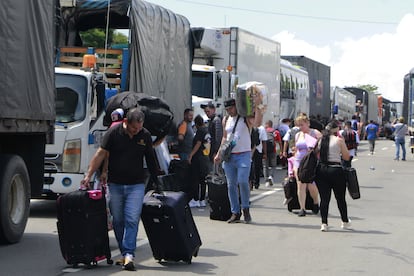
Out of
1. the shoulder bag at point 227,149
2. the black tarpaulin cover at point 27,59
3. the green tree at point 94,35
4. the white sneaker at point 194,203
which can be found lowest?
the white sneaker at point 194,203

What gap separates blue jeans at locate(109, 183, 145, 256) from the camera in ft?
31.0

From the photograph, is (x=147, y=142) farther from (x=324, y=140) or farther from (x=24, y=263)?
(x=324, y=140)

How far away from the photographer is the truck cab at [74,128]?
13820mm

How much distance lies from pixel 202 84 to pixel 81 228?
15128 mm

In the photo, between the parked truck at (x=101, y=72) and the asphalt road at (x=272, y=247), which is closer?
the asphalt road at (x=272, y=247)

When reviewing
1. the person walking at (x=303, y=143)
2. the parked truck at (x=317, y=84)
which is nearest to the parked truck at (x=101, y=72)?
the person walking at (x=303, y=143)

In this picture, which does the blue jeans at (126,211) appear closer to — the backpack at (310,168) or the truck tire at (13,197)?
the truck tire at (13,197)

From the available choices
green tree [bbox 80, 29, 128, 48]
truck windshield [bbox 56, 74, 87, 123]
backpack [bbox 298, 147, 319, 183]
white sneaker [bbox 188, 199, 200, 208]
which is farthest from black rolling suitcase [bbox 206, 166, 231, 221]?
green tree [bbox 80, 29, 128, 48]

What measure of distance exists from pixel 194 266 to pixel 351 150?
11388mm

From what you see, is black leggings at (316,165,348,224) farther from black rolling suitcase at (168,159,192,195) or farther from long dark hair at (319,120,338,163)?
black rolling suitcase at (168,159,192,195)

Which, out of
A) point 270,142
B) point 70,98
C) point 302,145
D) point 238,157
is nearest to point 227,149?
point 238,157

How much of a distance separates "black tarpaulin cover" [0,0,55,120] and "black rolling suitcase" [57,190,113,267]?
1597 mm

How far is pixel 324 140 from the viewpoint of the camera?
13.2m

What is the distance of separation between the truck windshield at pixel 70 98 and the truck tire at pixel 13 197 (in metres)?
2.68
